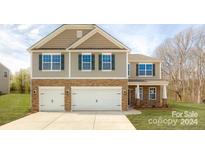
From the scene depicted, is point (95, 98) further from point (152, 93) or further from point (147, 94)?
point (152, 93)

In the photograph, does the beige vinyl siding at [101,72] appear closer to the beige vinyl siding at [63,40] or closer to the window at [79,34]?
the beige vinyl siding at [63,40]

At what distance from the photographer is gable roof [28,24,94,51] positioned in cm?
1883

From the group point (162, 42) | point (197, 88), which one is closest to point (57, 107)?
point (162, 42)

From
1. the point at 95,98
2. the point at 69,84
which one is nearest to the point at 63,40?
the point at 69,84

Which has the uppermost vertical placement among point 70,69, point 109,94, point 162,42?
point 162,42

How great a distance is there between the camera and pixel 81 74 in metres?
18.5

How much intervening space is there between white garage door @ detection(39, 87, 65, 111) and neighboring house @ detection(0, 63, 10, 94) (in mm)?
15783

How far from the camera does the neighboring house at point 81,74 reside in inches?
728

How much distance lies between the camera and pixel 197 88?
28.7 meters

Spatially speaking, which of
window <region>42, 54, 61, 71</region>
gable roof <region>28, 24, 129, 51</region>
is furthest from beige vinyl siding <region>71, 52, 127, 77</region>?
window <region>42, 54, 61, 71</region>
